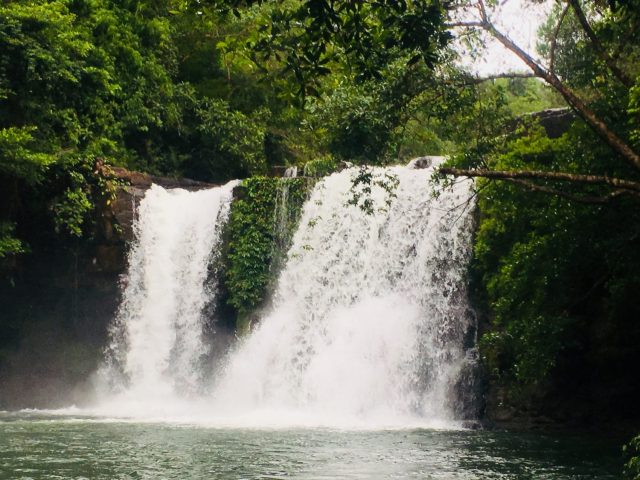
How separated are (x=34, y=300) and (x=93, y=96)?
5.56m

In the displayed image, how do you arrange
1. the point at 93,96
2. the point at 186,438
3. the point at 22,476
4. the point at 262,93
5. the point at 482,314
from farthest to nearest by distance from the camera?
the point at 262,93
the point at 93,96
the point at 482,314
the point at 186,438
the point at 22,476

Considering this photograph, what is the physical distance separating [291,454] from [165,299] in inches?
479

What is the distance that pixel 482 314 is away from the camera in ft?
63.4

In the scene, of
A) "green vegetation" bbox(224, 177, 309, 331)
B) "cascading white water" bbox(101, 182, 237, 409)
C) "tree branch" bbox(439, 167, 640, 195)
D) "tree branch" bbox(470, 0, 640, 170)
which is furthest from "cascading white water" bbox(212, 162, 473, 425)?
"tree branch" bbox(439, 167, 640, 195)

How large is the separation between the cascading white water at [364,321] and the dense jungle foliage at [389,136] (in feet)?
3.01

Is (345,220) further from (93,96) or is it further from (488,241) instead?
(93,96)

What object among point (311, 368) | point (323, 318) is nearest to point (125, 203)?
point (323, 318)

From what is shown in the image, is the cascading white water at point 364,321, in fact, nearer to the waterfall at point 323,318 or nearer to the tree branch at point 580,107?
the waterfall at point 323,318

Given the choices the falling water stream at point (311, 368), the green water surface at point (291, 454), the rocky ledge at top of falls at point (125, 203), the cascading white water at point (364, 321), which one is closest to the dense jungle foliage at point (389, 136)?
the rocky ledge at top of falls at point (125, 203)

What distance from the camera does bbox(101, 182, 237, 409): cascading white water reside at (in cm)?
2408

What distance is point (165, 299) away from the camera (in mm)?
24828

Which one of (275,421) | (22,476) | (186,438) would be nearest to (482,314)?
(275,421)

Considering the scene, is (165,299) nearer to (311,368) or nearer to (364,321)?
(311,368)

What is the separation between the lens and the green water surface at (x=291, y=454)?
11.7 meters
